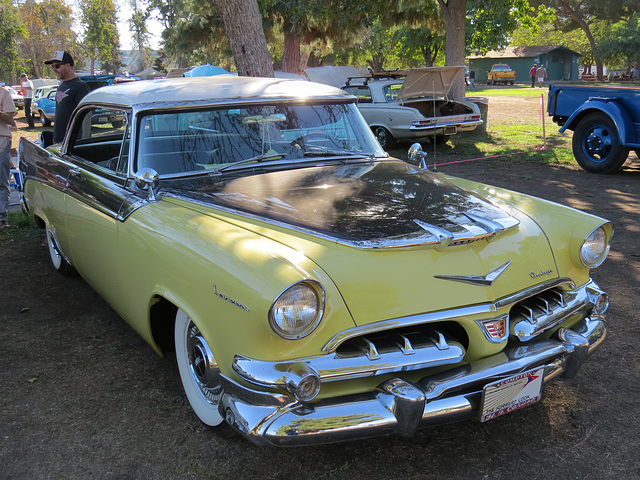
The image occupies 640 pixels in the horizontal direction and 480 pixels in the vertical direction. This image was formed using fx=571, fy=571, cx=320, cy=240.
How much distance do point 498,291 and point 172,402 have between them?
67.3 inches

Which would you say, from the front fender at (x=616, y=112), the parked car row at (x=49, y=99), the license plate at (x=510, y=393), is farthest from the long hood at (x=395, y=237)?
the parked car row at (x=49, y=99)

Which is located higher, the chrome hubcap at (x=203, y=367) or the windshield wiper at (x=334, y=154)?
the windshield wiper at (x=334, y=154)

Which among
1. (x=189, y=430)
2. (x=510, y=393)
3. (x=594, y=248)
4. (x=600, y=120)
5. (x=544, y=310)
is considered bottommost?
(x=189, y=430)

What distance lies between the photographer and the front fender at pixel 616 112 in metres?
7.94

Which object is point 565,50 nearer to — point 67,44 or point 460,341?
point 67,44

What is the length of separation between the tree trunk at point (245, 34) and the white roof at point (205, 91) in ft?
13.3

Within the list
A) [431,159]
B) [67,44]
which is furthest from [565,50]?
[431,159]

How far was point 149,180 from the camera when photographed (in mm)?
2967

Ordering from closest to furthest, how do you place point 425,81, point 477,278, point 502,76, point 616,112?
point 477,278, point 616,112, point 425,81, point 502,76

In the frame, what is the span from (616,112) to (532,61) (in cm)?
5477

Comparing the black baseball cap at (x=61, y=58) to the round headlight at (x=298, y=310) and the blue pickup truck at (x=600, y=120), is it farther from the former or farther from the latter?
the blue pickup truck at (x=600, y=120)

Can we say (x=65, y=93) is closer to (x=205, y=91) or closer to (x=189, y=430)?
(x=205, y=91)

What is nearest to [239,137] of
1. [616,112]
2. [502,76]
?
[616,112]

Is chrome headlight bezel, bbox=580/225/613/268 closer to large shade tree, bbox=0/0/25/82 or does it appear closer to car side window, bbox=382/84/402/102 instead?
car side window, bbox=382/84/402/102
